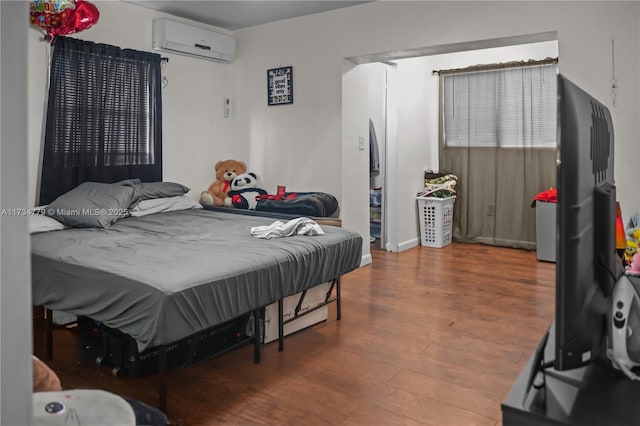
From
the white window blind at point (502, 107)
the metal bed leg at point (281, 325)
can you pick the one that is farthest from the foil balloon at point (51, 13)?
Answer: the white window blind at point (502, 107)

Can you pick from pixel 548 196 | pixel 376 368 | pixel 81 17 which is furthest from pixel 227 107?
pixel 376 368

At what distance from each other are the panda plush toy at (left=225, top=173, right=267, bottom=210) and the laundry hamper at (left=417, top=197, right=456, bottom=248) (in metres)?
2.06

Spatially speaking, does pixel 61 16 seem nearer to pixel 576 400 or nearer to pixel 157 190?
pixel 157 190

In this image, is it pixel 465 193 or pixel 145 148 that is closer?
pixel 145 148

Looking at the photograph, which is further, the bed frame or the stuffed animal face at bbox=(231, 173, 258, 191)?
the stuffed animal face at bbox=(231, 173, 258, 191)

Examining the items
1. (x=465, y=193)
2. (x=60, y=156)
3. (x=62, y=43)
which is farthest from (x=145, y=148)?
(x=465, y=193)

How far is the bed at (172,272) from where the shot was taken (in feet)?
7.11

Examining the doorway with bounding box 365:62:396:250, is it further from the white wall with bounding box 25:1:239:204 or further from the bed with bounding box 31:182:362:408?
the bed with bounding box 31:182:362:408

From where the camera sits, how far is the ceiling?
185 inches

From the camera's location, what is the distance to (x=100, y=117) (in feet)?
14.3

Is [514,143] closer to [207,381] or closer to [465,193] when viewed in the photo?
[465,193]

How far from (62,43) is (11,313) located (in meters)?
3.99

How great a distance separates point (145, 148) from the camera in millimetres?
4781

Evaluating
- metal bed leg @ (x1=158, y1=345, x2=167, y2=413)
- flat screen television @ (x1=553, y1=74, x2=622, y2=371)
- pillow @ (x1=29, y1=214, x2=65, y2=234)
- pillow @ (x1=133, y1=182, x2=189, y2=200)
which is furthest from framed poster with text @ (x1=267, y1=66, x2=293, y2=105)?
flat screen television @ (x1=553, y1=74, x2=622, y2=371)
